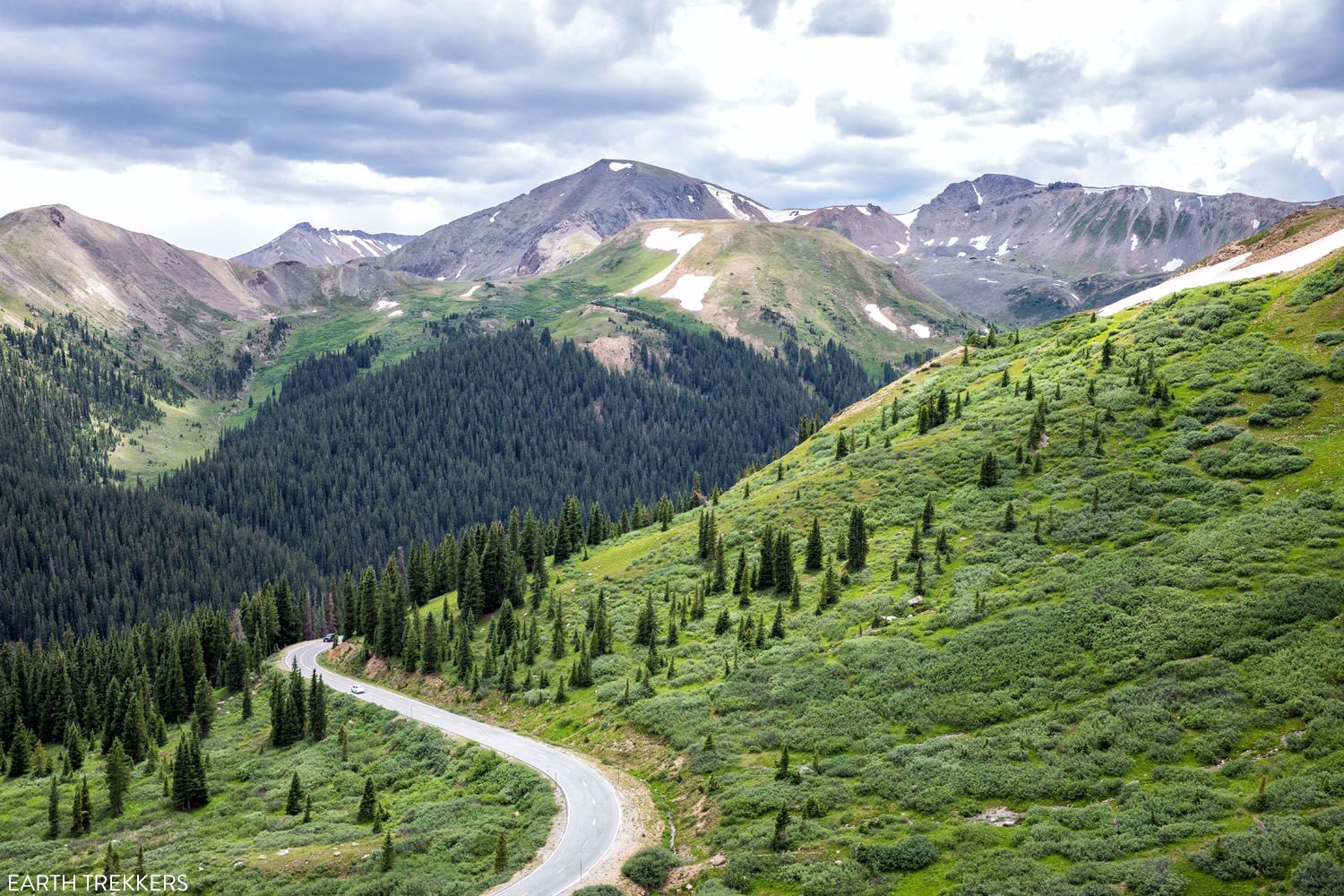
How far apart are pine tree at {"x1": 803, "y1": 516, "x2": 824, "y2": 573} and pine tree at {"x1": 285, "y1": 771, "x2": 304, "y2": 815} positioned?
52.9 metres

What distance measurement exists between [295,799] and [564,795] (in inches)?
1032

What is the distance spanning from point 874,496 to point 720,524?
77.0ft

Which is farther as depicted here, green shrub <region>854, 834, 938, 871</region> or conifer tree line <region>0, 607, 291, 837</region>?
conifer tree line <region>0, 607, 291, 837</region>

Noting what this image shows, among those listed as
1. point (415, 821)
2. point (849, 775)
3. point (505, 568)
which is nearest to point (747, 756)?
point (849, 775)

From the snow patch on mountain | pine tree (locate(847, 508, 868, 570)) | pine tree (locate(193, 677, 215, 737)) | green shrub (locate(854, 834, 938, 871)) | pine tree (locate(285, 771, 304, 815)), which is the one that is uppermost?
the snow patch on mountain

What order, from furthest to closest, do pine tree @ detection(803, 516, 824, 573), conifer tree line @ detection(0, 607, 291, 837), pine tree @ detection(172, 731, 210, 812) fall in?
pine tree @ detection(803, 516, 824, 573)
conifer tree line @ detection(0, 607, 291, 837)
pine tree @ detection(172, 731, 210, 812)

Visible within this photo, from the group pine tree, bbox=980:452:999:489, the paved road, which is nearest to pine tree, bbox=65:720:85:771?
the paved road

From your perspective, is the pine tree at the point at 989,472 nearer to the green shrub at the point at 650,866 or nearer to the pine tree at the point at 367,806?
the green shrub at the point at 650,866

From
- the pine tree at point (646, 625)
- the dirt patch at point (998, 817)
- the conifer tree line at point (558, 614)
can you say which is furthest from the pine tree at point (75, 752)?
the dirt patch at point (998, 817)

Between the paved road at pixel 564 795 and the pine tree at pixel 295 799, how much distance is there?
14336mm

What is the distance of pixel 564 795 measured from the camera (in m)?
62.2

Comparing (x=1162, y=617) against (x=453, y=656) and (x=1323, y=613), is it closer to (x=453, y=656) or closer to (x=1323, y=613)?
(x=1323, y=613)

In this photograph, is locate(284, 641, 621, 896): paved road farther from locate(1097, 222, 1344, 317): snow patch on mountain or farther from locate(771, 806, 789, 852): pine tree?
locate(1097, 222, 1344, 317): snow patch on mountain

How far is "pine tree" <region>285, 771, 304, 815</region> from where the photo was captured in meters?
72.1
